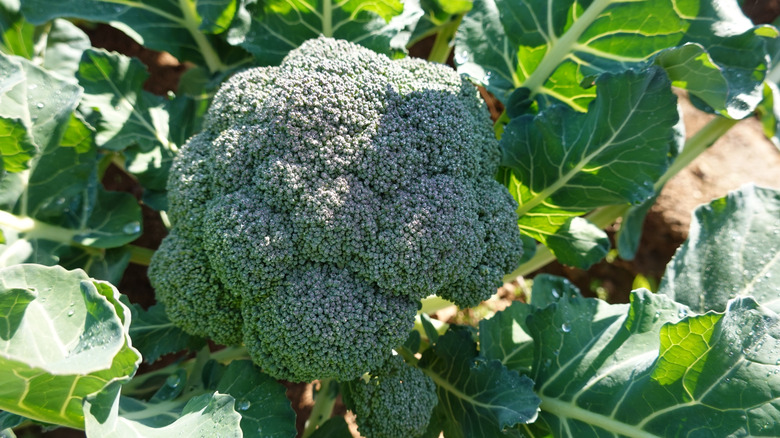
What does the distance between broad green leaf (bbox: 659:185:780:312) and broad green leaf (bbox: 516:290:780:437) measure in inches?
9.8

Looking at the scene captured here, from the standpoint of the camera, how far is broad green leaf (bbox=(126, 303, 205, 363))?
6.19ft

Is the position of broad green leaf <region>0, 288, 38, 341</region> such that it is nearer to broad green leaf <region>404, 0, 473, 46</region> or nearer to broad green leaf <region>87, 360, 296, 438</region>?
broad green leaf <region>87, 360, 296, 438</region>

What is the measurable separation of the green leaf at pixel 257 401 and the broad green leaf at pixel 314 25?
1149mm

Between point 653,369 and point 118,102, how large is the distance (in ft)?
6.51

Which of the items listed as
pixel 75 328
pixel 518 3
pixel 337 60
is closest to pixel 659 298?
pixel 518 3

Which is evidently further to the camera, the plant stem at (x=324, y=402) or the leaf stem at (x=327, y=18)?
the plant stem at (x=324, y=402)

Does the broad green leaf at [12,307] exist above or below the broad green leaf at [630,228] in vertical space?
above

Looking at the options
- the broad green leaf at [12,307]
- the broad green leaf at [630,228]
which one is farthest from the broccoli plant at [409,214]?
the broad green leaf at [630,228]

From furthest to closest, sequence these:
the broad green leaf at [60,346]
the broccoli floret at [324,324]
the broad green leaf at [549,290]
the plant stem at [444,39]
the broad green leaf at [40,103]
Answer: the plant stem at [444,39] → the broad green leaf at [549,290] → the broad green leaf at [40,103] → the broccoli floret at [324,324] → the broad green leaf at [60,346]

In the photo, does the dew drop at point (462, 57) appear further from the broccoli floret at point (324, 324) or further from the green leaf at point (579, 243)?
the broccoli floret at point (324, 324)

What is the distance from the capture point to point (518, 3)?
193 cm

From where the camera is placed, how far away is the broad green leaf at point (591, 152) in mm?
1674

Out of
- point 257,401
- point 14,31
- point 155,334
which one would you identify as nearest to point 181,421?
point 257,401

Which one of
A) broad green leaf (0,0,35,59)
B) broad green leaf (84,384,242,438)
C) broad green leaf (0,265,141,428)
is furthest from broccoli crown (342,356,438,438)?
broad green leaf (0,0,35,59)
